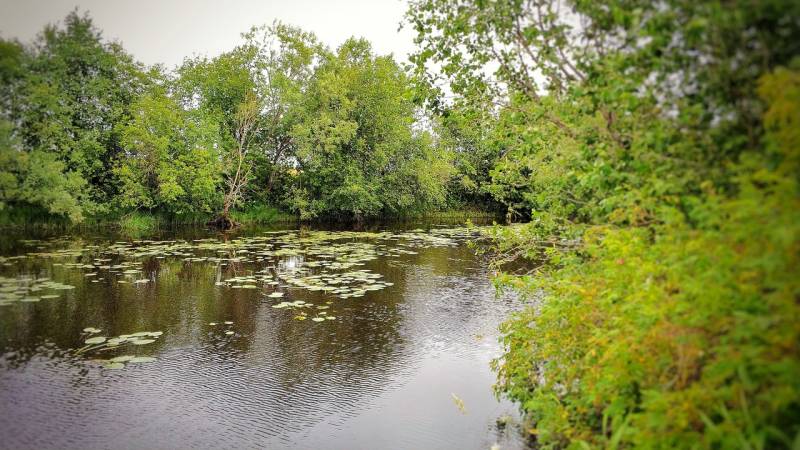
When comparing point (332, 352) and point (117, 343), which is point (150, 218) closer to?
point (117, 343)

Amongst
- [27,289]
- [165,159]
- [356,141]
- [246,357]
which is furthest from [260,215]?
[246,357]

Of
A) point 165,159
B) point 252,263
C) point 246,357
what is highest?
point 165,159

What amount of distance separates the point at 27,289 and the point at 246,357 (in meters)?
7.28

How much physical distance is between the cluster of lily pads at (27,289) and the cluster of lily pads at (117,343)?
9.59 ft

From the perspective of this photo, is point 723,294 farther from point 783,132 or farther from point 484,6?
point 484,6

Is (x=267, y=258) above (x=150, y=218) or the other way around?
the other way around

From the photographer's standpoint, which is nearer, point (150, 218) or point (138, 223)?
point (138, 223)

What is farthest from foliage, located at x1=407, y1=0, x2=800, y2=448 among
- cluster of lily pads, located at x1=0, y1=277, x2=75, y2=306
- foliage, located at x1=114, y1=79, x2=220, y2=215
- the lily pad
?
foliage, located at x1=114, y1=79, x2=220, y2=215

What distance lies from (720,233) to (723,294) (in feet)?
1.26

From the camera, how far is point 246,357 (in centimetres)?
819

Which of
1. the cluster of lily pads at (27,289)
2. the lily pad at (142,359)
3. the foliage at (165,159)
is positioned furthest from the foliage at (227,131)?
the lily pad at (142,359)

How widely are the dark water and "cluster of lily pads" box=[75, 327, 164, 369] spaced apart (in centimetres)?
7

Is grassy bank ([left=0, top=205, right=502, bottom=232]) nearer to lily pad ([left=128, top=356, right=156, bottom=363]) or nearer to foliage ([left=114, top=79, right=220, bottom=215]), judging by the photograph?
foliage ([left=114, top=79, right=220, bottom=215])

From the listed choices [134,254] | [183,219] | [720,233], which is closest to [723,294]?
[720,233]
